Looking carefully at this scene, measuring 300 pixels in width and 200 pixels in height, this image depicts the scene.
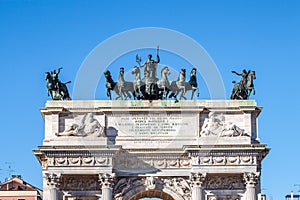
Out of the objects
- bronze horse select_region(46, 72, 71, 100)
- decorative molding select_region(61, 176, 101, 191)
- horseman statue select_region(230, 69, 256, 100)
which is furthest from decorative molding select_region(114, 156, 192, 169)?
bronze horse select_region(46, 72, 71, 100)

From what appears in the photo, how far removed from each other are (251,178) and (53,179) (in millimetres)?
10450

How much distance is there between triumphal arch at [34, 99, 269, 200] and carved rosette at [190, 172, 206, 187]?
2.3 inches

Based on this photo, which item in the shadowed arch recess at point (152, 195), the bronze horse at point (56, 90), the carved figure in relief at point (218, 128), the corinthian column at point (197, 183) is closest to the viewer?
the corinthian column at point (197, 183)

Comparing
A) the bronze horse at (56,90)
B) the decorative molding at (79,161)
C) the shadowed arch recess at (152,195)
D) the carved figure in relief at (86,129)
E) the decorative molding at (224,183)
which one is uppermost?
the bronze horse at (56,90)

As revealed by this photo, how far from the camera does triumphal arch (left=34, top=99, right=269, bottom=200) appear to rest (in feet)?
158

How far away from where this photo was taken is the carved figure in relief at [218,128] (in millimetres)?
48969

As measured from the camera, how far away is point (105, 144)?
48531 millimetres

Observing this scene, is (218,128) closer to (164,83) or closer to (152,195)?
(164,83)

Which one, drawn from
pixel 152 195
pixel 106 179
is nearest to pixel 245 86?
pixel 152 195

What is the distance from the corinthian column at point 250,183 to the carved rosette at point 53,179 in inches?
389

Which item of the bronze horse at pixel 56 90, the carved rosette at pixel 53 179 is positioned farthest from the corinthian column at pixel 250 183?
the bronze horse at pixel 56 90

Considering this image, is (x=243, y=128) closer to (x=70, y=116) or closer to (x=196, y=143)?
(x=196, y=143)

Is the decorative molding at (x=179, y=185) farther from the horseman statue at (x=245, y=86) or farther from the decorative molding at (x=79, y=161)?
the horseman statue at (x=245, y=86)

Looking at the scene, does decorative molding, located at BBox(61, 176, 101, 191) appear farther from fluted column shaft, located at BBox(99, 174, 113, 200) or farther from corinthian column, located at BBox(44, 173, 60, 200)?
fluted column shaft, located at BBox(99, 174, 113, 200)
